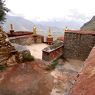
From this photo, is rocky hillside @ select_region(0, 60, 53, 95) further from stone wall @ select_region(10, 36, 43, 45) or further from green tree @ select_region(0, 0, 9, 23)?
green tree @ select_region(0, 0, 9, 23)

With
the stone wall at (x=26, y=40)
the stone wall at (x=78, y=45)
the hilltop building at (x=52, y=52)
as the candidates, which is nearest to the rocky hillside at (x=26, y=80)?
the hilltop building at (x=52, y=52)

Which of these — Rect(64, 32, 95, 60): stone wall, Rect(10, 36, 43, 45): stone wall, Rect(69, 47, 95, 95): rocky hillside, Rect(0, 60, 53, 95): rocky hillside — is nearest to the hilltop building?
Rect(64, 32, 95, 60): stone wall

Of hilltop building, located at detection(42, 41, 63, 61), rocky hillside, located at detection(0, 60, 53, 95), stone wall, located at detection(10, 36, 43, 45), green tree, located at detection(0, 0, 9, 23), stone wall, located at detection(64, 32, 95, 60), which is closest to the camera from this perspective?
rocky hillside, located at detection(0, 60, 53, 95)

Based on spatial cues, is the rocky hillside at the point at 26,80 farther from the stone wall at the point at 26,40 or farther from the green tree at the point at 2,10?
the green tree at the point at 2,10

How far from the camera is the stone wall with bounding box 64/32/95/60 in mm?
11117

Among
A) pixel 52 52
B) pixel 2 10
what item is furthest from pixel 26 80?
pixel 2 10

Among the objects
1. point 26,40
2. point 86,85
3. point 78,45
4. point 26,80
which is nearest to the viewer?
Result: point 86,85

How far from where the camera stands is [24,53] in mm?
10609

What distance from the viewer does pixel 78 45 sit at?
11.5 metres

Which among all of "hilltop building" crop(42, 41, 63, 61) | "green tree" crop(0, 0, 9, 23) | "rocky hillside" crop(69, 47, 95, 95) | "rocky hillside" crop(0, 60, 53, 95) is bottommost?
"rocky hillside" crop(0, 60, 53, 95)

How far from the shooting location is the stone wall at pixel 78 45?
11.1 metres

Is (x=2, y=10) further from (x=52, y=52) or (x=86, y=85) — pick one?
(x=86, y=85)

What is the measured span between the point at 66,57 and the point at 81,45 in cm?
143

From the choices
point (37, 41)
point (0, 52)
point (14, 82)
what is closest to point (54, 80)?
point (14, 82)
